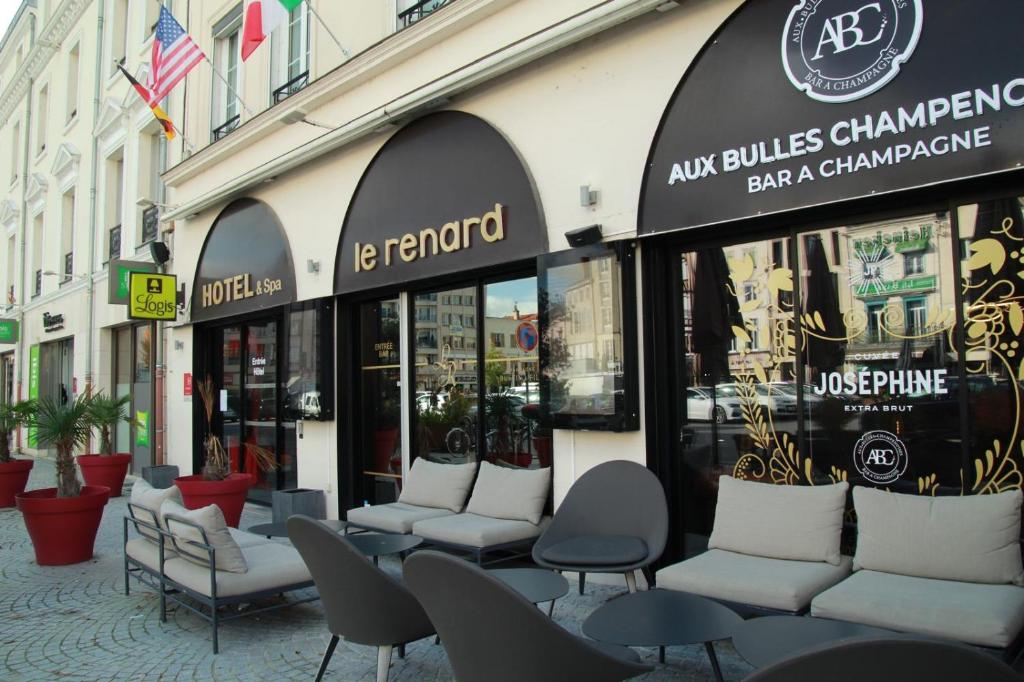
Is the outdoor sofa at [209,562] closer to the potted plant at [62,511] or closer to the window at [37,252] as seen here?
the potted plant at [62,511]

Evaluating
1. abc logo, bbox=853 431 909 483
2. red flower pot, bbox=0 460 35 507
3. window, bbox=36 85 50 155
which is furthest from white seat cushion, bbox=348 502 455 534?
window, bbox=36 85 50 155

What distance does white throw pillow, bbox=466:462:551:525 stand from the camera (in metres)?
5.63

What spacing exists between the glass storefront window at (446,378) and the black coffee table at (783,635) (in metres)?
4.00

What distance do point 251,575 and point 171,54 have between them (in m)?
7.10

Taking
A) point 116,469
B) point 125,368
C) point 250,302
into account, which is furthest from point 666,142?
point 125,368

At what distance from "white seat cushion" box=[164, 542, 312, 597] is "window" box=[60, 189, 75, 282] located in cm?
1452

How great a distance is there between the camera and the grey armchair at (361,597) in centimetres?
336

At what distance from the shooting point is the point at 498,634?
2438mm

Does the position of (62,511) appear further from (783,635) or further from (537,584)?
(783,635)

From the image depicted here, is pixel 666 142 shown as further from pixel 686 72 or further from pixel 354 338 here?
pixel 354 338

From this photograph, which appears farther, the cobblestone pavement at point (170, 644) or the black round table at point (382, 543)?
the black round table at point (382, 543)

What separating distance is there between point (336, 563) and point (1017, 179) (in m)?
3.96

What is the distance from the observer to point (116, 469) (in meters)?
10.3

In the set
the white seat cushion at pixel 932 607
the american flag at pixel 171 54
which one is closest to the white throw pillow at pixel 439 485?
the white seat cushion at pixel 932 607
